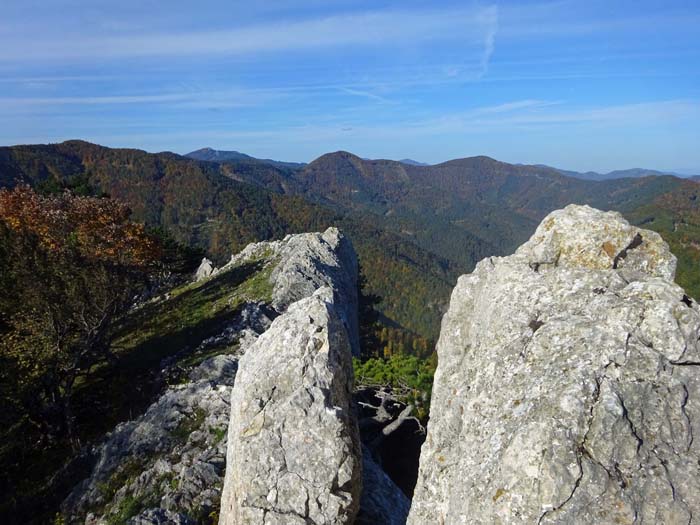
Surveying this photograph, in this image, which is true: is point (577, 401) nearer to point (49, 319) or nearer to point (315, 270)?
point (49, 319)

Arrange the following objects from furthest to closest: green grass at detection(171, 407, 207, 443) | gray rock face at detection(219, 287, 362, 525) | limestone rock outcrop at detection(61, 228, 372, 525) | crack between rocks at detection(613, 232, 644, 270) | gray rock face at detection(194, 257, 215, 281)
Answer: gray rock face at detection(194, 257, 215, 281) → green grass at detection(171, 407, 207, 443) → limestone rock outcrop at detection(61, 228, 372, 525) → gray rock face at detection(219, 287, 362, 525) → crack between rocks at detection(613, 232, 644, 270)

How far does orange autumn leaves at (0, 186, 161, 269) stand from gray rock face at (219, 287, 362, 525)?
64.6ft

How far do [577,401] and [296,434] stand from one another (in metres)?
6.07

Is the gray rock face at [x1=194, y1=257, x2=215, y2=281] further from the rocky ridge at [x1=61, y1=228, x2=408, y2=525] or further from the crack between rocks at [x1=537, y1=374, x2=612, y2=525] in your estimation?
the crack between rocks at [x1=537, y1=374, x2=612, y2=525]

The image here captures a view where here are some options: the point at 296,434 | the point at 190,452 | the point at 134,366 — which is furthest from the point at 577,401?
the point at 134,366

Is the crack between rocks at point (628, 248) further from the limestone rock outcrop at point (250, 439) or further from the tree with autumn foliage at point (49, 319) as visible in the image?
the tree with autumn foliage at point (49, 319)

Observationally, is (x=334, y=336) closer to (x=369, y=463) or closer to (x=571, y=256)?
(x=369, y=463)

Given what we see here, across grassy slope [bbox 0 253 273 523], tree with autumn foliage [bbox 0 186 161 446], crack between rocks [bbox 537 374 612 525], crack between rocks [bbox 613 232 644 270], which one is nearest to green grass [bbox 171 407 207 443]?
grassy slope [bbox 0 253 273 523]

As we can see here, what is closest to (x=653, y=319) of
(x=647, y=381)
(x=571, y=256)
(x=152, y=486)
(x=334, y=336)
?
(x=647, y=381)

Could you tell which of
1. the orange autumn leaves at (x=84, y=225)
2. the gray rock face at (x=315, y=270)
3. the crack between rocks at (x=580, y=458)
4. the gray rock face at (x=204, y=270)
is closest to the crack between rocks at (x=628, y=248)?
the crack between rocks at (x=580, y=458)

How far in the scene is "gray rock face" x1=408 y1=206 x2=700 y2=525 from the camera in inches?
251

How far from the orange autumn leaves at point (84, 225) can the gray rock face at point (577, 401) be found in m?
24.7

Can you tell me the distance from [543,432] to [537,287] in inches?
121

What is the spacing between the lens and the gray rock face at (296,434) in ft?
32.4
